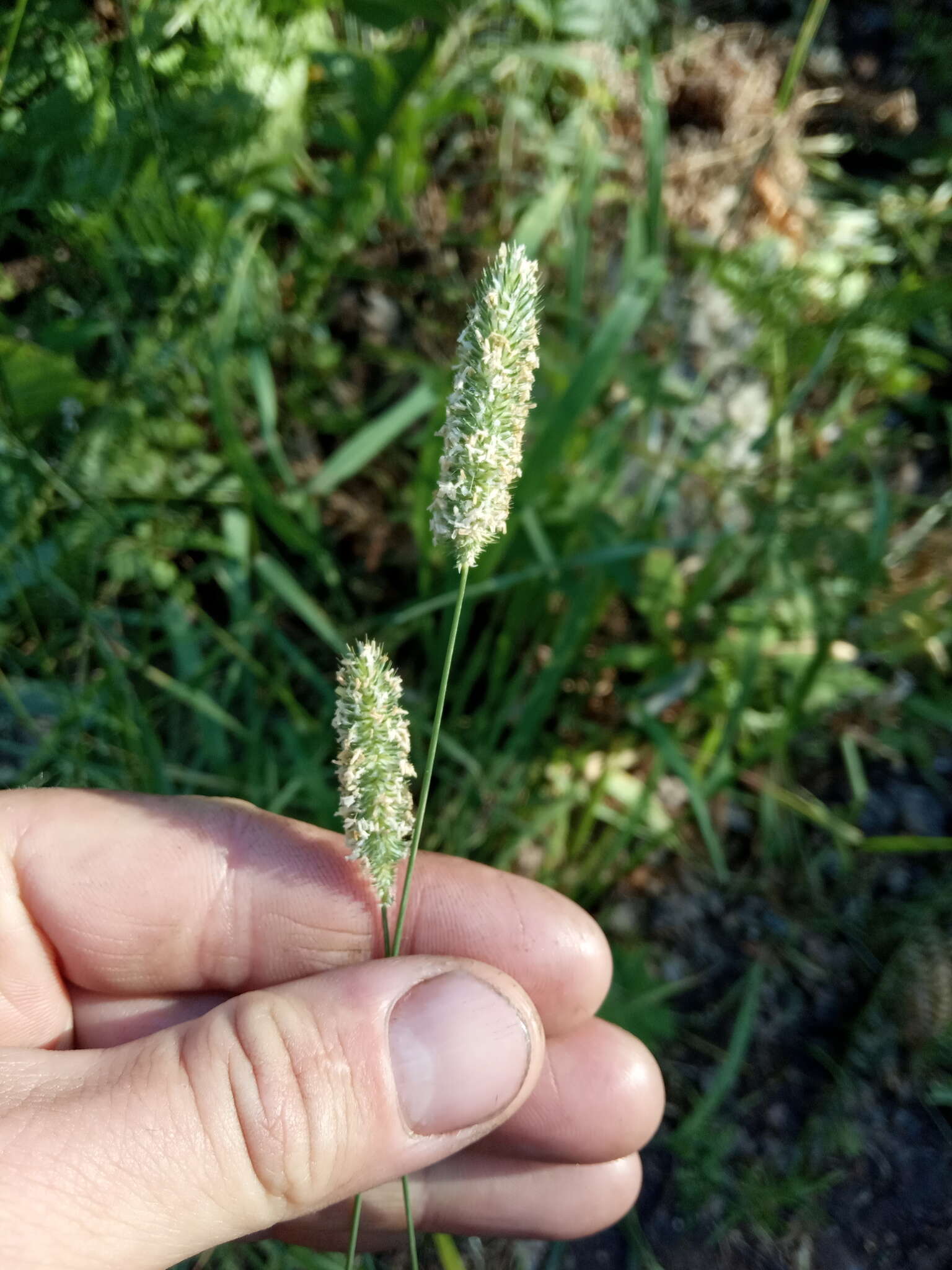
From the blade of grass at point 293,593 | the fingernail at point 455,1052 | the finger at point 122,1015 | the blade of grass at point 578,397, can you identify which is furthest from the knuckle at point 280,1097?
the blade of grass at point 578,397

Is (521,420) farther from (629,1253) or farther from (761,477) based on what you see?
(629,1253)

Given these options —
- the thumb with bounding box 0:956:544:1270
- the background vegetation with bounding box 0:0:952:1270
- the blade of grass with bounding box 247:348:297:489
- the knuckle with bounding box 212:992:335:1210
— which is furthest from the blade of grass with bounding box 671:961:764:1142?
the blade of grass with bounding box 247:348:297:489

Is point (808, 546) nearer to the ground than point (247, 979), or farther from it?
farther from it

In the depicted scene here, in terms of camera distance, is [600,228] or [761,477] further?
[600,228]

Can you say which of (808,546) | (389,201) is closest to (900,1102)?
(808,546)

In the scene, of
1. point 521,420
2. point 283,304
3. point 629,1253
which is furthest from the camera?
point 283,304

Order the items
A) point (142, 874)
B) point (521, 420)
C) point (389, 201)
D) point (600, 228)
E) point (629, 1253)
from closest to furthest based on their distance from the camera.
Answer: point (521, 420) → point (142, 874) → point (629, 1253) → point (389, 201) → point (600, 228)

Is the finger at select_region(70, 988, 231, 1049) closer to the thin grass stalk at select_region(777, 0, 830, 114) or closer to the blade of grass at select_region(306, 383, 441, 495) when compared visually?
the blade of grass at select_region(306, 383, 441, 495)
